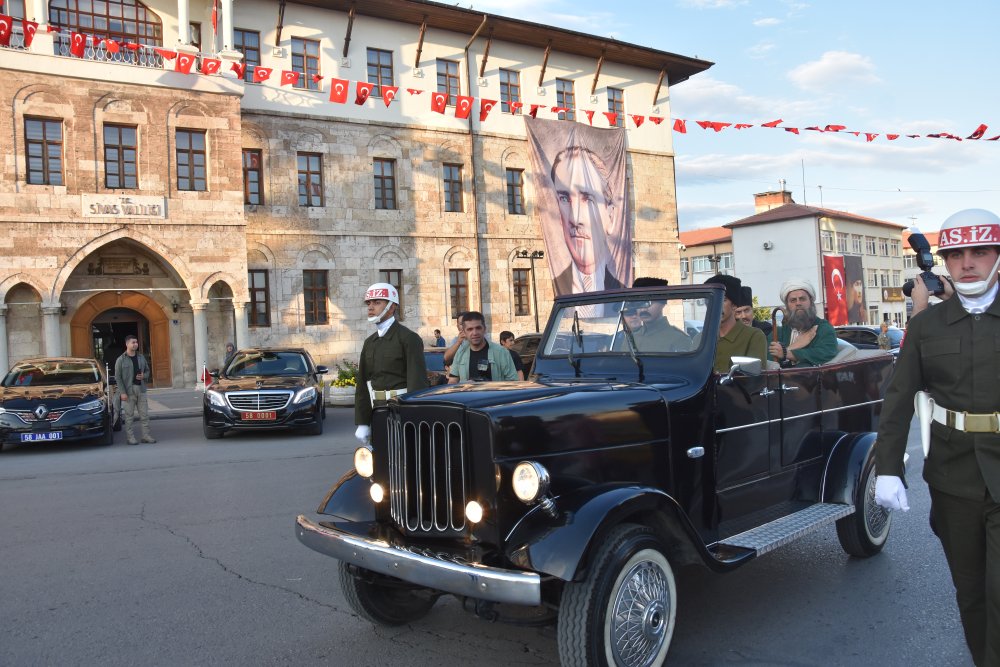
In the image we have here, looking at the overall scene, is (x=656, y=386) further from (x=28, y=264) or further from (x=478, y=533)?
(x=28, y=264)

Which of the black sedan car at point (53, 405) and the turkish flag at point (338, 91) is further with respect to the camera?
the turkish flag at point (338, 91)

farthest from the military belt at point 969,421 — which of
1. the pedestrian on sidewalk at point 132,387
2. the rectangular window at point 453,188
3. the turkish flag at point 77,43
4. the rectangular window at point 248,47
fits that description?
the rectangular window at point 453,188

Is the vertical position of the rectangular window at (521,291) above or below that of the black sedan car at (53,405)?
above

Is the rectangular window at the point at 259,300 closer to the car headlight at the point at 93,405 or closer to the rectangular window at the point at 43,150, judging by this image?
the rectangular window at the point at 43,150

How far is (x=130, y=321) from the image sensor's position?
25062 millimetres

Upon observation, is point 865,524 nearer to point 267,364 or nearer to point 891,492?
point 891,492

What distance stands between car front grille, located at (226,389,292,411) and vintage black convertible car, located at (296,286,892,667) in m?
9.26

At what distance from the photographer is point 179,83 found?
22.9m

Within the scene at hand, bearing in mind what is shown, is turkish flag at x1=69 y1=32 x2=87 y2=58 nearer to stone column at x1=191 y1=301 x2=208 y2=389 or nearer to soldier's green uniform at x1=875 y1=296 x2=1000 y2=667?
stone column at x1=191 y1=301 x2=208 y2=389

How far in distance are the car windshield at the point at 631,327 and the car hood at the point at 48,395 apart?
1068 centimetres

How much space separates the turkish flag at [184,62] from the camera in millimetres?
21953

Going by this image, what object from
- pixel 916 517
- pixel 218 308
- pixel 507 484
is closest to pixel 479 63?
pixel 218 308

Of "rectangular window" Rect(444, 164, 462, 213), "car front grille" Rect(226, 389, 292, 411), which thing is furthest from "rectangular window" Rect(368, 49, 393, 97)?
"car front grille" Rect(226, 389, 292, 411)

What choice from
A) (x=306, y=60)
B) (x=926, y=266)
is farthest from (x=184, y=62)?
(x=926, y=266)
